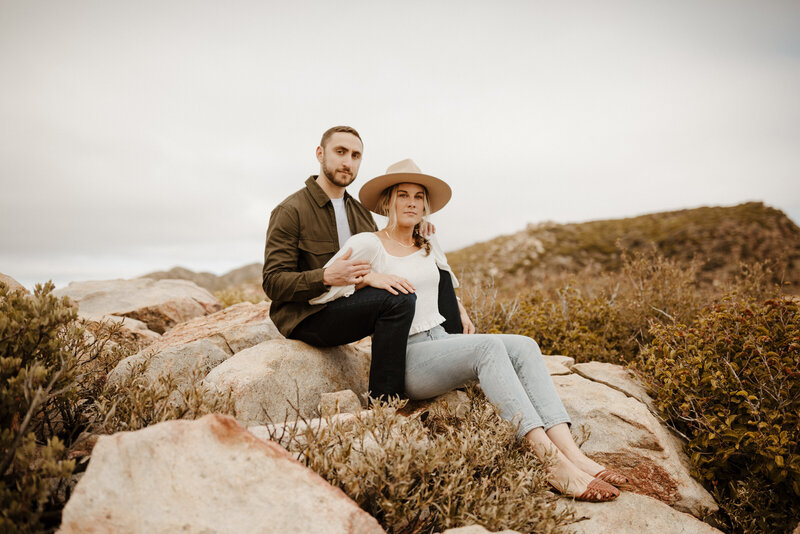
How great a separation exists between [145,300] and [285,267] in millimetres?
5086

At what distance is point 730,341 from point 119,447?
481 cm

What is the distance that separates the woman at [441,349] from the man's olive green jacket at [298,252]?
24cm

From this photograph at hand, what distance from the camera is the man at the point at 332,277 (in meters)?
3.95

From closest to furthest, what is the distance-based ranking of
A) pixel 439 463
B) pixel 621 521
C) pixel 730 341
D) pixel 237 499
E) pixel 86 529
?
pixel 86 529 < pixel 237 499 < pixel 439 463 < pixel 621 521 < pixel 730 341

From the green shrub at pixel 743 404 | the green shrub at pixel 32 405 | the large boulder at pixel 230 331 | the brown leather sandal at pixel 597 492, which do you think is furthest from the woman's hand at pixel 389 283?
the green shrub at pixel 743 404

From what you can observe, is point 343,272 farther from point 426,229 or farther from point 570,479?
point 570,479

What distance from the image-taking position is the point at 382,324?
13.0 ft

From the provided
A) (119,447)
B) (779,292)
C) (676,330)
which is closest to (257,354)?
(119,447)

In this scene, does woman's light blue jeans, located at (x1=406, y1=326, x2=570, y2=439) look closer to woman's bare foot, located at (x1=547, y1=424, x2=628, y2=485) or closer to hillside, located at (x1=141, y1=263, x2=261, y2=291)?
woman's bare foot, located at (x1=547, y1=424, x2=628, y2=485)

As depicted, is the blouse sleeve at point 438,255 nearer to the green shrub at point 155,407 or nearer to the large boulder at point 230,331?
the large boulder at point 230,331

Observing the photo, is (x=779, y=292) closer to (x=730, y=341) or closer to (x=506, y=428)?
(x=730, y=341)

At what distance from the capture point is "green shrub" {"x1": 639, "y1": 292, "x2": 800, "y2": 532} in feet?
11.4

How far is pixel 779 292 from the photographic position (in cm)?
487

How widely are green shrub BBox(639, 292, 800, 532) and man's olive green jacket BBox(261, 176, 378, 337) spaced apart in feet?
11.6
